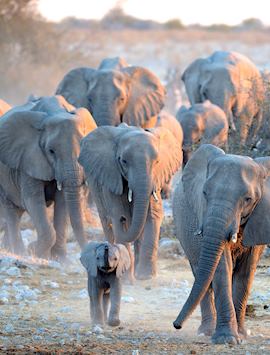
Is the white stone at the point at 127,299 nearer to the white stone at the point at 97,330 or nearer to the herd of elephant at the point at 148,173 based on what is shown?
the herd of elephant at the point at 148,173

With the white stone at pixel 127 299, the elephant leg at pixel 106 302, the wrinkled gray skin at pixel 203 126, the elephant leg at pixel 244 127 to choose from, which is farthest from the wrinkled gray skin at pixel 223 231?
the wrinkled gray skin at pixel 203 126

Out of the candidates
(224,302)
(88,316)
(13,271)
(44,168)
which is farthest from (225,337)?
(44,168)

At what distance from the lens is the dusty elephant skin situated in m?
16.3

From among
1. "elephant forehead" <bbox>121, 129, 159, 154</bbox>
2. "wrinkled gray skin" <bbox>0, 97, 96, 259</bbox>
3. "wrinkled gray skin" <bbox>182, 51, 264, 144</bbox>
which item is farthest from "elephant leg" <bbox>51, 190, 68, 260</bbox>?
"wrinkled gray skin" <bbox>182, 51, 264, 144</bbox>

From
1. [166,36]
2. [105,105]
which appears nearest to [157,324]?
[105,105]

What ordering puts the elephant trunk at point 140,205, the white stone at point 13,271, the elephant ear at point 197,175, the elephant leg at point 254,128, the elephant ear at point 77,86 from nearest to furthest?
the elephant ear at point 197,175, the elephant trunk at point 140,205, the white stone at point 13,271, the elephant leg at point 254,128, the elephant ear at point 77,86

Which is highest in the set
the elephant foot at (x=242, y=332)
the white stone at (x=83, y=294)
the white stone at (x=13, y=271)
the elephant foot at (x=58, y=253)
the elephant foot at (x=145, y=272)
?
the elephant foot at (x=242, y=332)

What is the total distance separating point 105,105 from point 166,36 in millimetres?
41616

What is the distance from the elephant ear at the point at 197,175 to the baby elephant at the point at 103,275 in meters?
0.84

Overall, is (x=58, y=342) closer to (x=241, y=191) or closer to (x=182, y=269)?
(x=241, y=191)

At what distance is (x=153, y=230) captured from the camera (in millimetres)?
11930

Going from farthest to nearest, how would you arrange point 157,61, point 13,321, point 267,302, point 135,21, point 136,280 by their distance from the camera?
point 135,21, point 157,61, point 136,280, point 267,302, point 13,321

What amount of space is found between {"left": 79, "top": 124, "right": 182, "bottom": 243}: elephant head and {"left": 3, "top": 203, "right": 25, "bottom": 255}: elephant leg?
1.60 metres

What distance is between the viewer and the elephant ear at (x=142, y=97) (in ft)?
54.5
